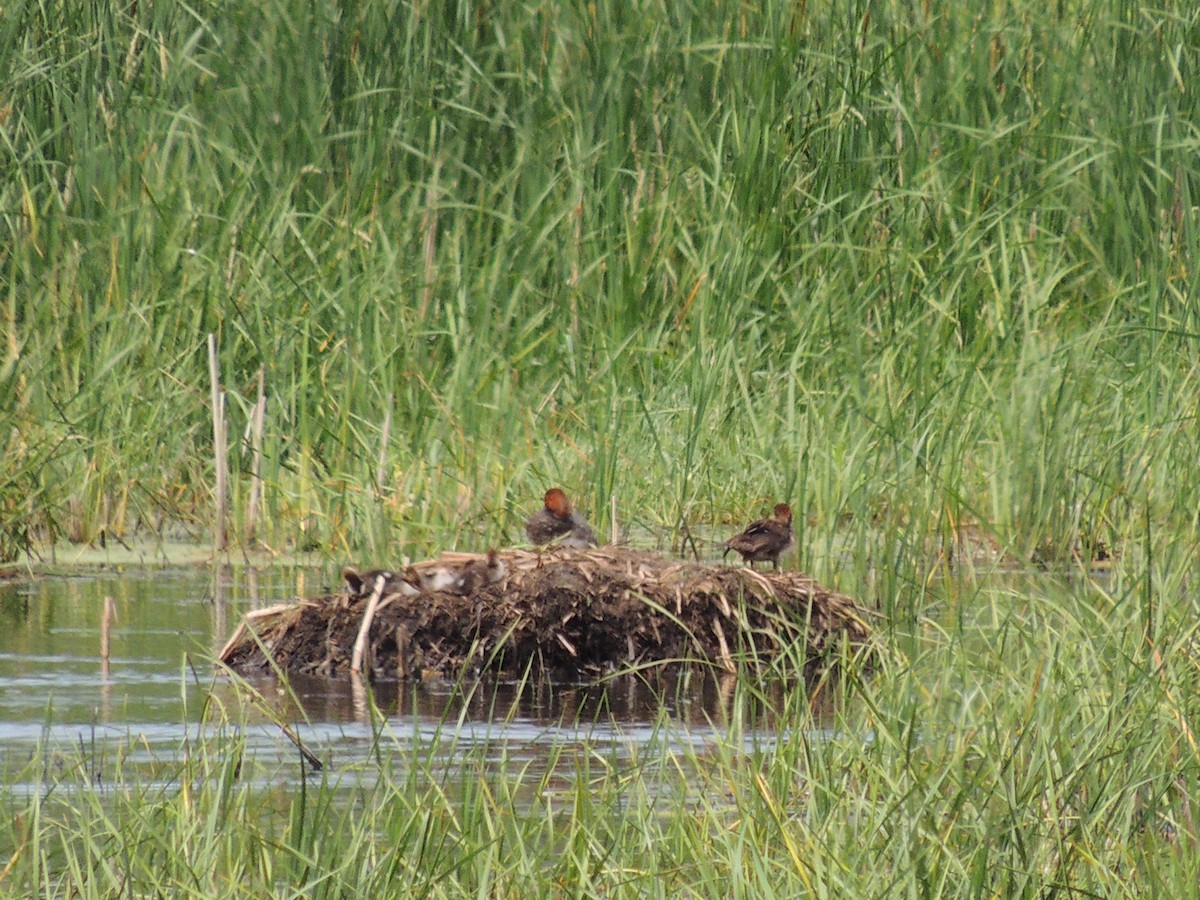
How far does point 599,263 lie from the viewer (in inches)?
527

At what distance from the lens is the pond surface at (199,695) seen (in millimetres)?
7301

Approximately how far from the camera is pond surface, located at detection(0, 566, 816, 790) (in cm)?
730

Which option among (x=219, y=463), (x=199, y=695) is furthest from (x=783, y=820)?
(x=219, y=463)

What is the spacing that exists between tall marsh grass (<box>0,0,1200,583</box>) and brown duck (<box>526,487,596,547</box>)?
0.36 meters

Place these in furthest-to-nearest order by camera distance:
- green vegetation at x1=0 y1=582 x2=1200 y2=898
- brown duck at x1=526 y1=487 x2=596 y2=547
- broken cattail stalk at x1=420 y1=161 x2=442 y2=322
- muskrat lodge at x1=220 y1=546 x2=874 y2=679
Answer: broken cattail stalk at x1=420 y1=161 x2=442 y2=322 → brown duck at x1=526 y1=487 x2=596 y2=547 → muskrat lodge at x1=220 y1=546 x2=874 y2=679 → green vegetation at x1=0 y1=582 x2=1200 y2=898

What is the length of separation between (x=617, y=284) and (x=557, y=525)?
130 inches

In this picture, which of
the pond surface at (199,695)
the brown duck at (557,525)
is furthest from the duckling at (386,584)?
the brown duck at (557,525)

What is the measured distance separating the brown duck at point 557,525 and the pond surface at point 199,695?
2.94 feet

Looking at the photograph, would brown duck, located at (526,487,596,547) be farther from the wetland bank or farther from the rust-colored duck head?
the wetland bank

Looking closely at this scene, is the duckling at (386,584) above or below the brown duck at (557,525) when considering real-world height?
above

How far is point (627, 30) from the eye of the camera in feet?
47.1

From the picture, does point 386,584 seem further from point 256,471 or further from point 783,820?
point 783,820

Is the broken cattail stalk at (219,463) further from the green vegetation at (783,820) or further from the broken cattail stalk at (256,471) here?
the green vegetation at (783,820)

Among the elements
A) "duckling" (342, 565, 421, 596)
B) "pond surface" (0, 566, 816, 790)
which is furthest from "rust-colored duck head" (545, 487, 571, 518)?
"duckling" (342, 565, 421, 596)
